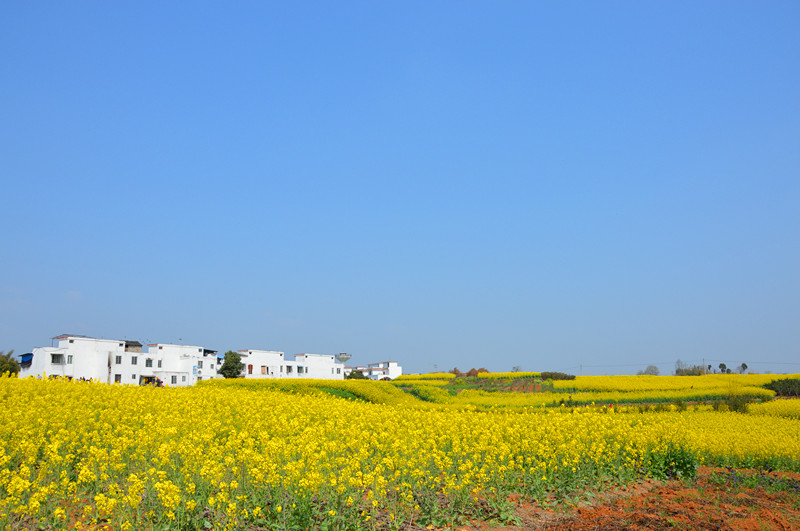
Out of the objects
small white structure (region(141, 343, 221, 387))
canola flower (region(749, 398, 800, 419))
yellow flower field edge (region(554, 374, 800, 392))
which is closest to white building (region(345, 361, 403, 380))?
small white structure (region(141, 343, 221, 387))

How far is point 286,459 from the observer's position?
7.57 m

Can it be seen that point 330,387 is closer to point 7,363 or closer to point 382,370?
point 7,363

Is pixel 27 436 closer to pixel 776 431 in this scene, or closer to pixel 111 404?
pixel 111 404

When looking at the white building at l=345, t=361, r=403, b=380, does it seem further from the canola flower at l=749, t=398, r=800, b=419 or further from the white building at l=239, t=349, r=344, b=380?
the canola flower at l=749, t=398, r=800, b=419

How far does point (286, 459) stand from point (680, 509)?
6.06 metres

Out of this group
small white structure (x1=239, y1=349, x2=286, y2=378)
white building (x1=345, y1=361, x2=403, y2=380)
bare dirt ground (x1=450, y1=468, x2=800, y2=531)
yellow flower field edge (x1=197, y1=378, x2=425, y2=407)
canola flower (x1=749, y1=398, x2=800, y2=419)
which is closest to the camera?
bare dirt ground (x1=450, y1=468, x2=800, y2=531)

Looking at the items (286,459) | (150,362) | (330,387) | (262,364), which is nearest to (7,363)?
(150,362)

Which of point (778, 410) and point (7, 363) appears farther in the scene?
point (7, 363)

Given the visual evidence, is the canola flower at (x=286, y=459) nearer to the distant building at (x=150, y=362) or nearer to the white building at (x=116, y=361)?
the distant building at (x=150, y=362)

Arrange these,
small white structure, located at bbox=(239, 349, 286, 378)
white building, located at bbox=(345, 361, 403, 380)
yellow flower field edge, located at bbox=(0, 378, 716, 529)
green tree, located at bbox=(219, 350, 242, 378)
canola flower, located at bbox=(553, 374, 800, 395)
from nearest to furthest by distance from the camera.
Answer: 1. yellow flower field edge, located at bbox=(0, 378, 716, 529)
2. canola flower, located at bbox=(553, 374, 800, 395)
3. green tree, located at bbox=(219, 350, 242, 378)
4. small white structure, located at bbox=(239, 349, 286, 378)
5. white building, located at bbox=(345, 361, 403, 380)

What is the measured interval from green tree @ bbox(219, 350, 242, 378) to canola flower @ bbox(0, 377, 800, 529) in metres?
59.6

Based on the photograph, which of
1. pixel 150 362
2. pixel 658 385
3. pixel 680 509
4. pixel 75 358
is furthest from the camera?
pixel 150 362

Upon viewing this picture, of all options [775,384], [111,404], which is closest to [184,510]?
[111,404]

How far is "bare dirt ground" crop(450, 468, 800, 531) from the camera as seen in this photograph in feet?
24.2
